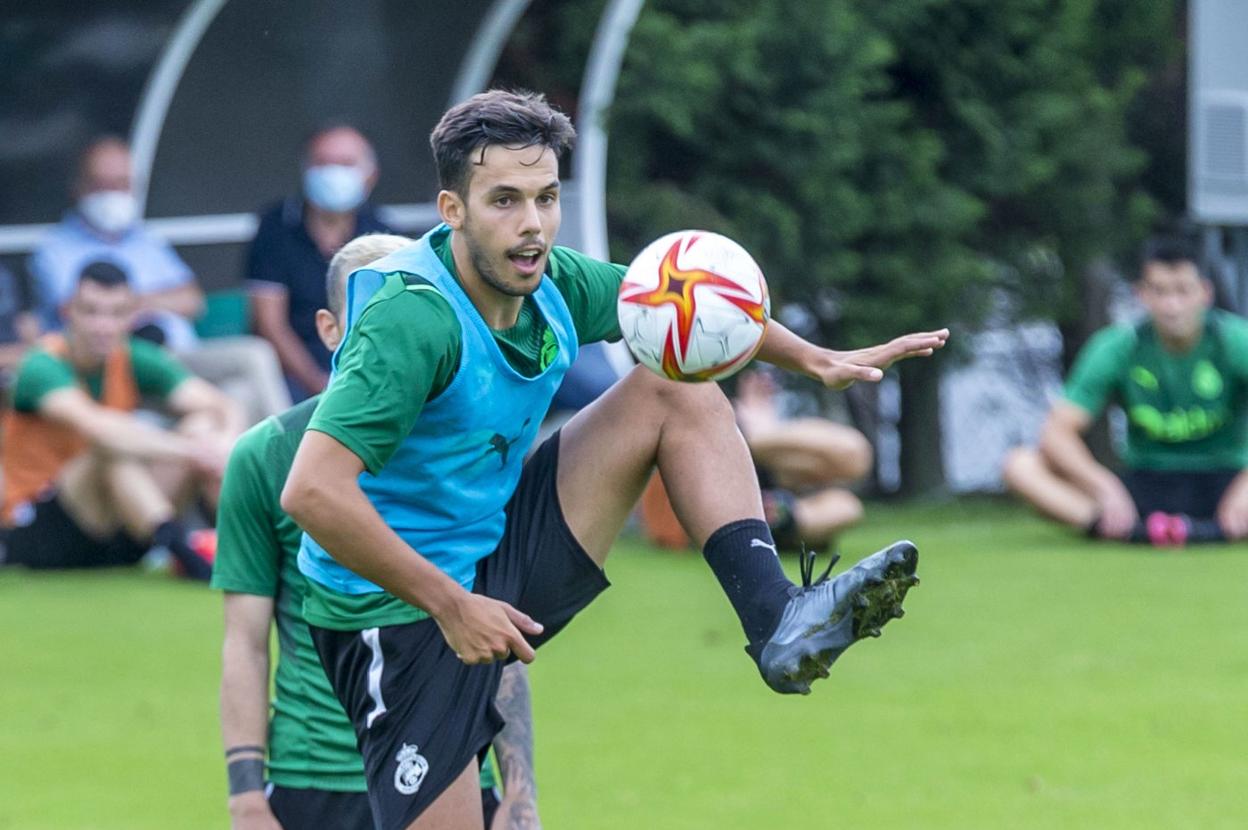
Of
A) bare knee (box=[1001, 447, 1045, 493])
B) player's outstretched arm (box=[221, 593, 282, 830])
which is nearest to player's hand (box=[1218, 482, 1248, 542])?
bare knee (box=[1001, 447, 1045, 493])

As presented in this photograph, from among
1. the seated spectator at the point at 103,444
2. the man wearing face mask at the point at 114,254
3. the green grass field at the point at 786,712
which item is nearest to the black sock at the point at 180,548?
the seated spectator at the point at 103,444

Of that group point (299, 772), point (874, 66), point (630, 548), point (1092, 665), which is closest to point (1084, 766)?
point (1092, 665)

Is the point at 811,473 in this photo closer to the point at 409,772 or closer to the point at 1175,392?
the point at 1175,392

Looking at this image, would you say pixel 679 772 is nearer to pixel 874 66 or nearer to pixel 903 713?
pixel 903 713

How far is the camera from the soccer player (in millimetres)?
3951

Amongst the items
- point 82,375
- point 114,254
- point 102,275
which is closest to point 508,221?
point 102,275

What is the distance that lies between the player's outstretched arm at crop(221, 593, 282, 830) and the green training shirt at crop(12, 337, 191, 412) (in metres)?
6.14

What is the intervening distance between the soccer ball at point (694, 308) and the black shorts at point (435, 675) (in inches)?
19.8

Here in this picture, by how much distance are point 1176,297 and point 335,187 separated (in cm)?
491

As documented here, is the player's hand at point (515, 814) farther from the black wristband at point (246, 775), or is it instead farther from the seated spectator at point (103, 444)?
the seated spectator at point (103, 444)

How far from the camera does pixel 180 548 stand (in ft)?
34.7

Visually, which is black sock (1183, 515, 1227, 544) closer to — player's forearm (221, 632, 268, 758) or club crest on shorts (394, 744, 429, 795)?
player's forearm (221, 632, 268, 758)

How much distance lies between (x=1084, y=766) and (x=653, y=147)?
8386mm

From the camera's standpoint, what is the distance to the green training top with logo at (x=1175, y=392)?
11797mm
